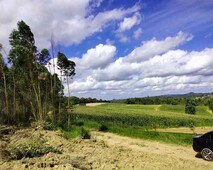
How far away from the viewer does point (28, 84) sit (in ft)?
122

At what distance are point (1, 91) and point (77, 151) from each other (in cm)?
2019

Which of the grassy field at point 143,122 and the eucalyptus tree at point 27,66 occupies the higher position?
the eucalyptus tree at point 27,66

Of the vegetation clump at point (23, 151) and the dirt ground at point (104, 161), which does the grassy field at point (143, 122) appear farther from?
the vegetation clump at point (23, 151)

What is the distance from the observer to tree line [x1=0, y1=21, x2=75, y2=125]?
111ft

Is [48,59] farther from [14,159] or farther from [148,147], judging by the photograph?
[14,159]

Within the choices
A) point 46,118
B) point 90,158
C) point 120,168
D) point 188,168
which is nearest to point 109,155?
point 90,158

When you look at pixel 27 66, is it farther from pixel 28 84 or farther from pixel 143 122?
pixel 143 122

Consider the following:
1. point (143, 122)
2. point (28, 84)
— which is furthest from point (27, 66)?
point (143, 122)

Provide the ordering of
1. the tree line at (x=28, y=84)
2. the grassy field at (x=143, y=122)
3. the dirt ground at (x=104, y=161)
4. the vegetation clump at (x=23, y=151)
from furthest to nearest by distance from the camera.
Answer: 1. the tree line at (x=28, y=84)
2. the grassy field at (x=143, y=122)
3. the vegetation clump at (x=23, y=151)
4. the dirt ground at (x=104, y=161)

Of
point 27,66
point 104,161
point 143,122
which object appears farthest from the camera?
point 143,122

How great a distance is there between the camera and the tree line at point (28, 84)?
3391 cm

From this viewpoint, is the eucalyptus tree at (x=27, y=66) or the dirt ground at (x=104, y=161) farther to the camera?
the eucalyptus tree at (x=27, y=66)

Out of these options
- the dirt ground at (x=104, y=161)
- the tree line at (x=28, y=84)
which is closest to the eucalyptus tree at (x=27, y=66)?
the tree line at (x=28, y=84)

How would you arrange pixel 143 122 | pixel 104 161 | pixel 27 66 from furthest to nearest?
pixel 143 122 < pixel 27 66 < pixel 104 161
